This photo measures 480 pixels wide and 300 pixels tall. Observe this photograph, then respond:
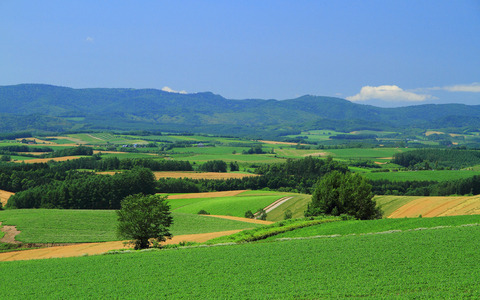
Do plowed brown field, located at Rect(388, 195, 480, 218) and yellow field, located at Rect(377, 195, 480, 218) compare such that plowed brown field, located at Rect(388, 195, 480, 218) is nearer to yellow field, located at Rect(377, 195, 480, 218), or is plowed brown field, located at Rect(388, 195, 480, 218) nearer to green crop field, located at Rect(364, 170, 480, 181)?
yellow field, located at Rect(377, 195, 480, 218)

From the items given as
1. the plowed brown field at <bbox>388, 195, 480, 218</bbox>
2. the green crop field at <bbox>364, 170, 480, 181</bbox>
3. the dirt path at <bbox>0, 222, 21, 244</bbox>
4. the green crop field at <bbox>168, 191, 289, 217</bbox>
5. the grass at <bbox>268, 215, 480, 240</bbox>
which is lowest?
the green crop field at <bbox>168, 191, 289, 217</bbox>

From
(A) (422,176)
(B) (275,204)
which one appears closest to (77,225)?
(B) (275,204)

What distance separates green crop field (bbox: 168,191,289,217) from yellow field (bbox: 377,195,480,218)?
23450 mm

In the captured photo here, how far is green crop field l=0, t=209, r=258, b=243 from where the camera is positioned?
53156mm

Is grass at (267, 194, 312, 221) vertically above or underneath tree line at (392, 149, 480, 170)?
underneath

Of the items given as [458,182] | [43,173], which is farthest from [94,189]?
[458,182]

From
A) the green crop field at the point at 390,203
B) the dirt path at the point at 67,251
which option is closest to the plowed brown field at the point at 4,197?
the dirt path at the point at 67,251

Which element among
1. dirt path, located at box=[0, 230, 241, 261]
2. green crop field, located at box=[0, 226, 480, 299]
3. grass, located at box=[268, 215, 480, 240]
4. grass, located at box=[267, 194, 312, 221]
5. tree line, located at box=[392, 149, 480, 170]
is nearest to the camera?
green crop field, located at box=[0, 226, 480, 299]

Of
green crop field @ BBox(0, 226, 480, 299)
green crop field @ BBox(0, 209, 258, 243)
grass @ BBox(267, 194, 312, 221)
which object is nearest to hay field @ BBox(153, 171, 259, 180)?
grass @ BBox(267, 194, 312, 221)

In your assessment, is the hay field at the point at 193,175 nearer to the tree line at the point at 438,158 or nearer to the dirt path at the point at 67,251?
the dirt path at the point at 67,251

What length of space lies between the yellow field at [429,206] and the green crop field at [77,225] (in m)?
24.5

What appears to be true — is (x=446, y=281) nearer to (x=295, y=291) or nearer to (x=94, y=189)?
(x=295, y=291)

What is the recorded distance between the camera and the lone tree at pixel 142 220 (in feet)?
143

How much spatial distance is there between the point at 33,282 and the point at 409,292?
23186 mm
